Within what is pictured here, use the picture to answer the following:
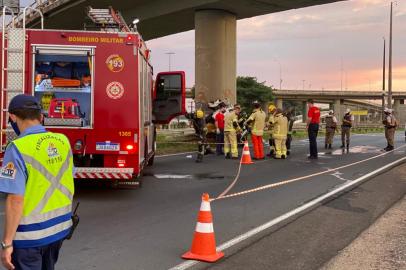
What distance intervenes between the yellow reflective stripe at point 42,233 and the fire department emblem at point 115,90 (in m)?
5.94

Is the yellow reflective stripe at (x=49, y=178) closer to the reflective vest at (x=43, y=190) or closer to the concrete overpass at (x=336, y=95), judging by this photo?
the reflective vest at (x=43, y=190)

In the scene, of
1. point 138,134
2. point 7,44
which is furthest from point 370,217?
point 7,44

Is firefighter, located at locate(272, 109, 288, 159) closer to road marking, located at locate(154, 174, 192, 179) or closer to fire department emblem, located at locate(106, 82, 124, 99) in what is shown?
road marking, located at locate(154, 174, 192, 179)

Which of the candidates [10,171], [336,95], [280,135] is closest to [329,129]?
[280,135]

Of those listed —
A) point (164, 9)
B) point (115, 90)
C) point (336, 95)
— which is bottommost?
point (115, 90)

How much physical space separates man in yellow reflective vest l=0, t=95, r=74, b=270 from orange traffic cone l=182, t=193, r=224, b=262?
2.55 meters

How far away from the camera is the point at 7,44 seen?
29.6ft

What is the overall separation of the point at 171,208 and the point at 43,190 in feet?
18.4

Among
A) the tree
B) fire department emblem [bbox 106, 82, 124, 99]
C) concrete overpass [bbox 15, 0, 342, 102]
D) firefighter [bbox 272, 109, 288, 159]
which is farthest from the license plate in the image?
the tree

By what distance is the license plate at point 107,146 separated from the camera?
9281mm

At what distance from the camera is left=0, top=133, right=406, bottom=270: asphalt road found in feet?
19.7

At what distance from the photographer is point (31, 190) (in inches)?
126

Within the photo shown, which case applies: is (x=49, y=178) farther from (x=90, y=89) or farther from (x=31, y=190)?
(x=90, y=89)

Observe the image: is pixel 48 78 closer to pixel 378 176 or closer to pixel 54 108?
pixel 54 108
